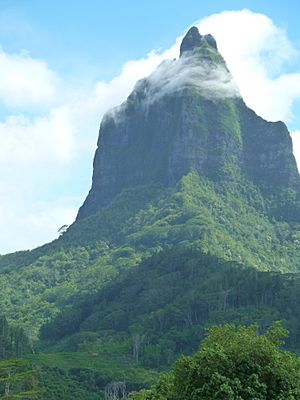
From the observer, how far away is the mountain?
86562 mm

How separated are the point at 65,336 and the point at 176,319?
23.4m

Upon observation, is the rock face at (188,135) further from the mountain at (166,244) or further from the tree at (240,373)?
the tree at (240,373)

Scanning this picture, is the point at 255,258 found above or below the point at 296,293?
above

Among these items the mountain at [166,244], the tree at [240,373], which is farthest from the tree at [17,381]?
the tree at [240,373]

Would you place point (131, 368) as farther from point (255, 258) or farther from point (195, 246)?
point (255, 258)

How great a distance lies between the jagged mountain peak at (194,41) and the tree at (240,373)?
517 ft

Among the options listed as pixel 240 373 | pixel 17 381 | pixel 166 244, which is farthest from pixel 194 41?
pixel 240 373

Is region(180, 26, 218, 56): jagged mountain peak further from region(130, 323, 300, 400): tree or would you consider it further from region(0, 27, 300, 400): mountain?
region(130, 323, 300, 400): tree

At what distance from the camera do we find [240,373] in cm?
2525

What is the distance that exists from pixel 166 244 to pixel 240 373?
359 feet

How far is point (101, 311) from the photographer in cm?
10838

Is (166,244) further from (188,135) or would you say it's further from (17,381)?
(17,381)

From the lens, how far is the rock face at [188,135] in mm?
162125

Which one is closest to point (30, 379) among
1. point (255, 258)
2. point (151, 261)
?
point (151, 261)
